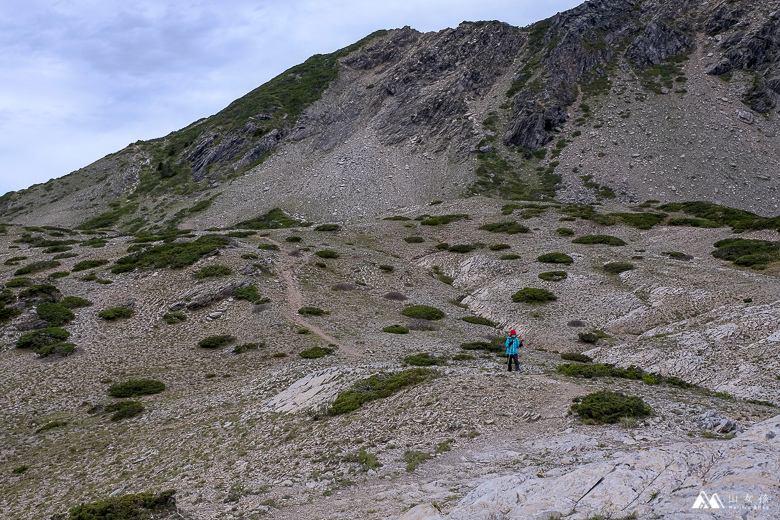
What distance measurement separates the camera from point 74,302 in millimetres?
38312

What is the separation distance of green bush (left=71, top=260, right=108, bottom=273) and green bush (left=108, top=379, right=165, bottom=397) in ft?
83.9

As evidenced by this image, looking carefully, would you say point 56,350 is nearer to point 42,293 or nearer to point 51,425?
point 51,425

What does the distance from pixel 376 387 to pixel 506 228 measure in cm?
4490

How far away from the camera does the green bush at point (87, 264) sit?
46.8 meters

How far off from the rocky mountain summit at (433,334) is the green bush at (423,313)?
42cm

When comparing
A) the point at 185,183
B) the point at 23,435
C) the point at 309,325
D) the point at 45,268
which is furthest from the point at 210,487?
the point at 185,183

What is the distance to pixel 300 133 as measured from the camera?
406ft

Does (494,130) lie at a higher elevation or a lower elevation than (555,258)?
higher

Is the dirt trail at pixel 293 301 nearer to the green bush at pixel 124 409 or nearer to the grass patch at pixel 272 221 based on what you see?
the green bush at pixel 124 409

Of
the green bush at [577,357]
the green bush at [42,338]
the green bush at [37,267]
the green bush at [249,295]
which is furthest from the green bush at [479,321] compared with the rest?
the green bush at [37,267]

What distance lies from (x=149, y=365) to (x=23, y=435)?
8.16 m

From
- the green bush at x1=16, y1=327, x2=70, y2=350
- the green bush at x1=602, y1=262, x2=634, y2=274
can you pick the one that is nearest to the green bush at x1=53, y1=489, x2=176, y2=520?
the green bush at x1=16, y1=327, x2=70, y2=350

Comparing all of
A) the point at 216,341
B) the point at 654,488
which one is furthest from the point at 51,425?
the point at 654,488

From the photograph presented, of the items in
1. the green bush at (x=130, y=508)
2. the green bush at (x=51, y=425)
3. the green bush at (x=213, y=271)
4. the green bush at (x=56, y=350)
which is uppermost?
the green bush at (x=213, y=271)
